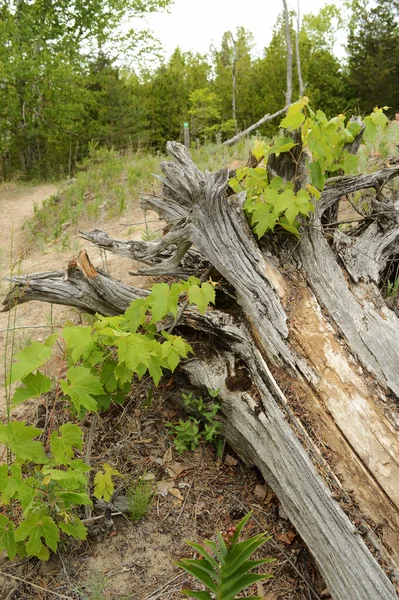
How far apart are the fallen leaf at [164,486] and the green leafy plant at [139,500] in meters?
0.09

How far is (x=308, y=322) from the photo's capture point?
2.69m

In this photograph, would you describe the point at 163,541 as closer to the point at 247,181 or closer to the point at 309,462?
the point at 309,462

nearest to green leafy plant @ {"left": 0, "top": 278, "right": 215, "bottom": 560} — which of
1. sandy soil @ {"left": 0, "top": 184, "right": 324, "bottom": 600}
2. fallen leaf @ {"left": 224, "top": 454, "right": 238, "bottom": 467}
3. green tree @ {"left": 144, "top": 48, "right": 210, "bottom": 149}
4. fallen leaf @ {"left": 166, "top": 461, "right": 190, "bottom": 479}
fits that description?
sandy soil @ {"left": 0, "top": 184, "right": 324, "bottom": 600}

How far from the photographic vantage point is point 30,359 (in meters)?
1.94

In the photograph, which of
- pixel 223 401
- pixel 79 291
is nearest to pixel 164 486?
pixel 223 401

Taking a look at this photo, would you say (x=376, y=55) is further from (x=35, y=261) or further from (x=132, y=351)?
(x=132, y=351)

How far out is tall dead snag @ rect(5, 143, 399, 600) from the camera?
199 centimetres

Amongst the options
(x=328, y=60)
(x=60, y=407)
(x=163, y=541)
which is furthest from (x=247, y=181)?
(x=328, y=60)

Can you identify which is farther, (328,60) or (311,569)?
(328,60)

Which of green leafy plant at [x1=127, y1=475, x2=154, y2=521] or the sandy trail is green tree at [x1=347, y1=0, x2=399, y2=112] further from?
green leafy plant at [x1=127, y1=475, x2=154, y2=521]

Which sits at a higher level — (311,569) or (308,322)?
(308,322)

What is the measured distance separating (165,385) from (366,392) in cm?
123

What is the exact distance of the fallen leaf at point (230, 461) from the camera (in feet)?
8.75

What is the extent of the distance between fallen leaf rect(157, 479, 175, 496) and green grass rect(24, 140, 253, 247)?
5388 mm
